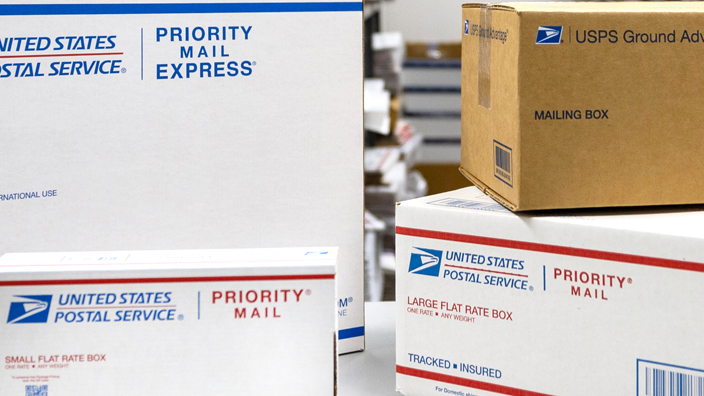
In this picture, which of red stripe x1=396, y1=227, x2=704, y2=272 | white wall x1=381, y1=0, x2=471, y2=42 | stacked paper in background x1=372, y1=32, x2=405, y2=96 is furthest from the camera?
white wall x1=381, y1=0, x2=471, y2=42

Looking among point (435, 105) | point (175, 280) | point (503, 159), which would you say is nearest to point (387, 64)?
point (435, 105)

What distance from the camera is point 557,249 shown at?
64 centimetres

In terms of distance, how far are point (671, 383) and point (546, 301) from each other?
5.3 inches

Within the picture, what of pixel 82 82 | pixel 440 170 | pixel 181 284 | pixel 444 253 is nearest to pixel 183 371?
pixel 181 284

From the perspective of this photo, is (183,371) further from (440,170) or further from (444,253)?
(440,170)

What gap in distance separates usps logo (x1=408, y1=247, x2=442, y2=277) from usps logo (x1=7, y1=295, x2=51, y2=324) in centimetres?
38

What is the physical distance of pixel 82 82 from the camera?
2.67ft

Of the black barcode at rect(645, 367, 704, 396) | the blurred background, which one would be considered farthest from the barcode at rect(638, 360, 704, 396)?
the blurred background

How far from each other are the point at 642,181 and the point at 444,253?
23cm

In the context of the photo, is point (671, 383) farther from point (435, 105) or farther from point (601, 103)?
point (435, 105)

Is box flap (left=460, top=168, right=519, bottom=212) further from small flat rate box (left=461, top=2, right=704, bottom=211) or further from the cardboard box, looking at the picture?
the cardboard box

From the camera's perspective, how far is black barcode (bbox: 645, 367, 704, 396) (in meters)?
0.59

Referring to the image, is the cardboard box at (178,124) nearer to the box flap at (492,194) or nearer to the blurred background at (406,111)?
the box flap at (492,194)

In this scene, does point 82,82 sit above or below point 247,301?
above
